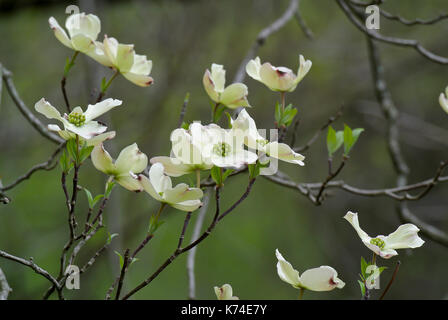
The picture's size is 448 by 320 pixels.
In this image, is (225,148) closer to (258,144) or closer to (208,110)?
(258,144)

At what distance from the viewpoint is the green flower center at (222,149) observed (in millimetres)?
582

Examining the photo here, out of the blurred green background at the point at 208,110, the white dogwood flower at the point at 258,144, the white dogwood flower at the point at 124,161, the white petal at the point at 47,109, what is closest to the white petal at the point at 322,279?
the white dogwood flower at the point at 258,144

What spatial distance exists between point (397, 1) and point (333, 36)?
47 centimetres

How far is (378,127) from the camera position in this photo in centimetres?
276

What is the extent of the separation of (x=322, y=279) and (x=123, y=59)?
436mm

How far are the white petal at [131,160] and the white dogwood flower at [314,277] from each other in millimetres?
208

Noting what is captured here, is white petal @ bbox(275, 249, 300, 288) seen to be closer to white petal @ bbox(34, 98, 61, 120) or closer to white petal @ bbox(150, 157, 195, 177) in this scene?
white petal @ bbox(150, 157, 195, 177)

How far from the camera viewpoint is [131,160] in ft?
2.14

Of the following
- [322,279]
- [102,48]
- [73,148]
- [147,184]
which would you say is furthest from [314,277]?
[102,48]

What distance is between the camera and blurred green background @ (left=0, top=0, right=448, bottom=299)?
2568 millimetres

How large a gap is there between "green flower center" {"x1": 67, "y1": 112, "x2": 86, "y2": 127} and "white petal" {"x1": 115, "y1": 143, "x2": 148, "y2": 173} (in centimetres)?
6
